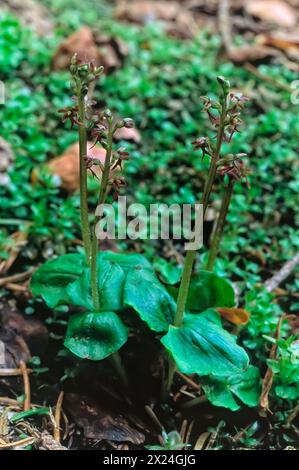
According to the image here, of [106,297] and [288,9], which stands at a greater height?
[288,9]

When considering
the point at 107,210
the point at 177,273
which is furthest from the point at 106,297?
the point at 107,210

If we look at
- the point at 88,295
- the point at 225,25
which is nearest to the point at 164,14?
the point at 225,25

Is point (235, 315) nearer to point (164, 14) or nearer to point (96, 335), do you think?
point (96, 335)

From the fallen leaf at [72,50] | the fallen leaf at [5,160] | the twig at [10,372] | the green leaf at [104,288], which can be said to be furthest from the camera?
the fallen leaf at [72,50]

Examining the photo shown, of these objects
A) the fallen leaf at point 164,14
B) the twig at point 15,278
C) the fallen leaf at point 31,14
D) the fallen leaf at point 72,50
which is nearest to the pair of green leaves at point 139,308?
the twig at point 15,278

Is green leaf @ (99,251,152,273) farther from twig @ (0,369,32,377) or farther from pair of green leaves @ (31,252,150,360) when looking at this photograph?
twig @ (0,369,32,377)

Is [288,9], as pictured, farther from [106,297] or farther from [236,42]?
[106,297]

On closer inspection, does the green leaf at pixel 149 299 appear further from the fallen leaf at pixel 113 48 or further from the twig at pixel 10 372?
the fallen leaf at pixel 113 48
